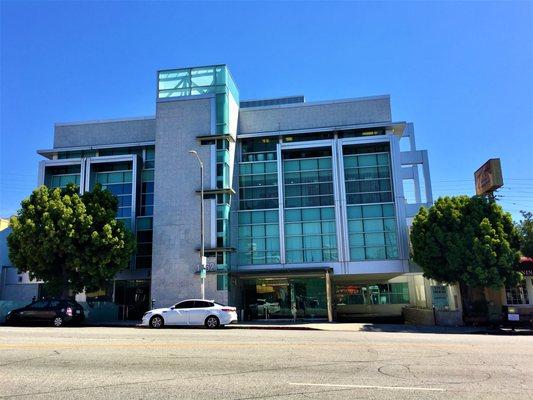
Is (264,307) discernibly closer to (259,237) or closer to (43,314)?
(259,237)

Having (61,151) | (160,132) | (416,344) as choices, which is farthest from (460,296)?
(61,151)

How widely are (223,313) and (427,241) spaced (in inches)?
490

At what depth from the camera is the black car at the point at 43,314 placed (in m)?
24.6

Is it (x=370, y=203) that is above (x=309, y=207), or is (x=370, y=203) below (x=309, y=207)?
above

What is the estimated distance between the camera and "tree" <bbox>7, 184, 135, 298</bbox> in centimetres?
2738

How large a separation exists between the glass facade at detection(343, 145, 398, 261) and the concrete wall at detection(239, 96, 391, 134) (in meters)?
2.16

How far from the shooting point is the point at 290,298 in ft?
105

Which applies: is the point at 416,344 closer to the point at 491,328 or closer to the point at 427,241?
the point at 491,328

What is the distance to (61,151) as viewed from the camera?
36.5 metres

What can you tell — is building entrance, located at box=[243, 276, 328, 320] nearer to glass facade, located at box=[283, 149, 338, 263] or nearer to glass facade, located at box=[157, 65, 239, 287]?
glass facade, located at box=[283, 149, 338, 263]

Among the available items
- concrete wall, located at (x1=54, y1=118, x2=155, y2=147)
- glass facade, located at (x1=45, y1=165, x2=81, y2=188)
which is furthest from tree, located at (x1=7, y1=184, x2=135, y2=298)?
concrete wall, located at (x1=54, y1=118, x2=155, y2=147)

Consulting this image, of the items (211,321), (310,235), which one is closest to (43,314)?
(211,321)

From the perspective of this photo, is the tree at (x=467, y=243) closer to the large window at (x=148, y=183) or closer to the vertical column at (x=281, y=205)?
the vertical column at (x=281, y=205)

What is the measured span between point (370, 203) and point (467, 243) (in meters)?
8.22
